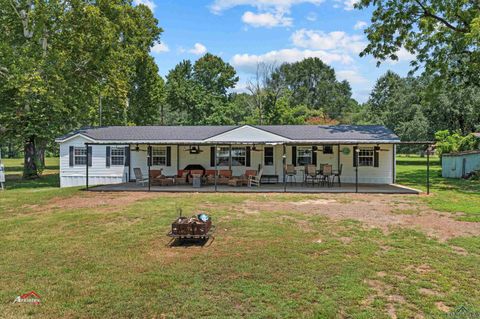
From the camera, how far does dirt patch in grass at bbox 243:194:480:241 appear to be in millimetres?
7922

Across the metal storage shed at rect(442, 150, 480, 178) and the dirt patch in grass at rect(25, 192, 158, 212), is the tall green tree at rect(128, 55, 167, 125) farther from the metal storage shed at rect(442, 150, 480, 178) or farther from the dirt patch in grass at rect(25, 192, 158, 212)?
the metal storage shed at rect(442, 150, 480, 178)

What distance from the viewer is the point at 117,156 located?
61.0 feet

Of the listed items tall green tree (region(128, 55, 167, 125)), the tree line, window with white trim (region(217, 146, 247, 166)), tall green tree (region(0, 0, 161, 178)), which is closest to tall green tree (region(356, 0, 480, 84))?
the tree line

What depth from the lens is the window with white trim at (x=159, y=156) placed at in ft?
61.3

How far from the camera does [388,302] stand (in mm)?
4211

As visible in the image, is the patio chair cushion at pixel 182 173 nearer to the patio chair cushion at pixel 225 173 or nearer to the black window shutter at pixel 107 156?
the patio chair cushion at pixel 225 173

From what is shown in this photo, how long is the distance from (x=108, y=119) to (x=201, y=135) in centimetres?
1420

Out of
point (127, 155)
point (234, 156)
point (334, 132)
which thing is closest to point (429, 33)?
point (334, 132)

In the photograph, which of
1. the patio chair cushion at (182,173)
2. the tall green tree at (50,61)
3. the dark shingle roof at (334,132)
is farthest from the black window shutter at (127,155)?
the dark shingle roof at (334,132)

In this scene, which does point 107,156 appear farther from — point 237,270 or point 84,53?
point 237,270

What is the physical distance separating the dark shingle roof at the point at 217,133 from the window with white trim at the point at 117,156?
0.53 m

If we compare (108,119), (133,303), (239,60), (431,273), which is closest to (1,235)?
(133,303)

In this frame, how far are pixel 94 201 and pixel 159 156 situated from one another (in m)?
6.73

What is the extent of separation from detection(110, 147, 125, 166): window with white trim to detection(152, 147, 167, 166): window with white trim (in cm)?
160
